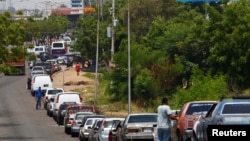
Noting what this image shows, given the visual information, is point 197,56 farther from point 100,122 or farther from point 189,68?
point 100,122

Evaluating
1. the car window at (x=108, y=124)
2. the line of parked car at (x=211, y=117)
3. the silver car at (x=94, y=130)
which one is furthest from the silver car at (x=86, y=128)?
the line of parked car at (x=211, y=117)

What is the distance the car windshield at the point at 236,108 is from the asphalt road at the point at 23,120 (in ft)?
81.8

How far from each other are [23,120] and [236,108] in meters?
41.6

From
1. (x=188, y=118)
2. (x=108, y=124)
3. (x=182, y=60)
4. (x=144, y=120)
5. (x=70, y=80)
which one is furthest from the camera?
(x=70, y=80)

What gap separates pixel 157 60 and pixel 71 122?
19.1m

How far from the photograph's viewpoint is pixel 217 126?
2017 cm

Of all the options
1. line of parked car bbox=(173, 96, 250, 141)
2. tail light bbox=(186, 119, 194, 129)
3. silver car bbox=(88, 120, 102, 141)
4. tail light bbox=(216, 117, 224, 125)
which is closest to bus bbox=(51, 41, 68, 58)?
silver car bbox=(88, 120, 102, 141)

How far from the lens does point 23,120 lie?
6312cm

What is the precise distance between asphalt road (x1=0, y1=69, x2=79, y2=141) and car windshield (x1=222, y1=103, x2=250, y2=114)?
24923mm

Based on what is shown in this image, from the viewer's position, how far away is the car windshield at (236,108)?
879 inches

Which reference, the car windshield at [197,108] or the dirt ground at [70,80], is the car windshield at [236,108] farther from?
the dirt ground at [70,80]

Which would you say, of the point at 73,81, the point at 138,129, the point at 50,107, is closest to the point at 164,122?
the point at 138,129

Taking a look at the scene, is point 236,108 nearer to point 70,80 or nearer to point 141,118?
point 141,118

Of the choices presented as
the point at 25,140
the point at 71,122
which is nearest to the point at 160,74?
the point at 71,122
